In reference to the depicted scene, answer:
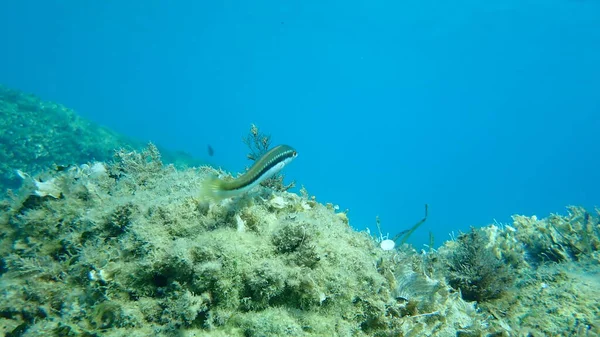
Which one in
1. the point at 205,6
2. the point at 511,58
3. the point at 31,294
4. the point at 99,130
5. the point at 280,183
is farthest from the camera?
the point at 205,6

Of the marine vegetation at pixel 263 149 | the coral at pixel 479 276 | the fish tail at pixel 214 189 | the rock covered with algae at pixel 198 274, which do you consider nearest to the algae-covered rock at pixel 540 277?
the coral at pixel 479 276

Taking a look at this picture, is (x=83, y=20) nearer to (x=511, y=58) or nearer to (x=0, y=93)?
(x=0, y=93)

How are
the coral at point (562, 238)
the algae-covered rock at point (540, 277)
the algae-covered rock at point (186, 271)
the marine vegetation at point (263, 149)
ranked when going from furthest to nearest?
the coral at point (562, 238)
the marine vegetation at point (263, 149)
the algae-covered rock at point (540, 277)
the algae-covered rock at point (186, 271)

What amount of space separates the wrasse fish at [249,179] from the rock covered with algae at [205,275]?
169 millimetres

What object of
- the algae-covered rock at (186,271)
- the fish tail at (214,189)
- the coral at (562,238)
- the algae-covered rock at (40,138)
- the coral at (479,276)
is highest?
the algae-covered rock at (40,138)

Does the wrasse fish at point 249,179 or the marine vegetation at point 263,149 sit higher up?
the marine vegetation at point 263,149

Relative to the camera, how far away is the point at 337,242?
108 inches

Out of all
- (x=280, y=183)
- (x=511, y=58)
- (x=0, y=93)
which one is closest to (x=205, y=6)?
(x=511, y=58)

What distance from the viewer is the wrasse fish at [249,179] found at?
8.90 feet

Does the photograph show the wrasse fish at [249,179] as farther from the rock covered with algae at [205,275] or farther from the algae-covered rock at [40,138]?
the algae-covered rock at [40,138]

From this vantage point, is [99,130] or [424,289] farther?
[99,130]

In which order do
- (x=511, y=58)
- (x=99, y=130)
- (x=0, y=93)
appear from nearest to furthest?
(x=0, y=93), (x=99, y=130), (x=511, y=58)

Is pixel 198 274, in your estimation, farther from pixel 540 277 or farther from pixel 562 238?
pixel 562 238

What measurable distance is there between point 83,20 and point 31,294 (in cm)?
26119
